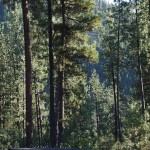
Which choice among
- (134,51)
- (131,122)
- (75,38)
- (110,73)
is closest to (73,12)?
(75,38)

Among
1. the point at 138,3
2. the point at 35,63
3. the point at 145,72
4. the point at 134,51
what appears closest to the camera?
the point at 138,3

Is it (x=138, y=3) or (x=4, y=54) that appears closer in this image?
(x=138, y=3)

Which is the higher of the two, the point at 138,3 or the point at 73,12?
the point at 138,3

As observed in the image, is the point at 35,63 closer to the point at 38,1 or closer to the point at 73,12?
the point at 73,12

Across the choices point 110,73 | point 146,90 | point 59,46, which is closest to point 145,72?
point 146,90

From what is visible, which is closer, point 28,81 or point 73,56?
point 28,81

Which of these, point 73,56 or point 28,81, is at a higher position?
point 73,56

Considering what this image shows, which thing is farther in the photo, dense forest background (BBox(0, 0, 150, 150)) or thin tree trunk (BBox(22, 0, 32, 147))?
dense forest background (BBox(0, 0, 150, 150))

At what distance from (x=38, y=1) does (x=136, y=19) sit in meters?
17.9

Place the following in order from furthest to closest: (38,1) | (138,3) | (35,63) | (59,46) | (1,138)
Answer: (35,63) < (138,3) < (1,138) < (59,46) < (38,1)

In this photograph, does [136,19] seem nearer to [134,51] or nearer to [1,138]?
[134,51]

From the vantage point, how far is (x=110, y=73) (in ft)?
156

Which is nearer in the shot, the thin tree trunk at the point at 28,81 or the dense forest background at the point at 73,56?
the thin tree trunk at the point at 28,81

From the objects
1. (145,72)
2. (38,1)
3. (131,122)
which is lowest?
(131,122)
